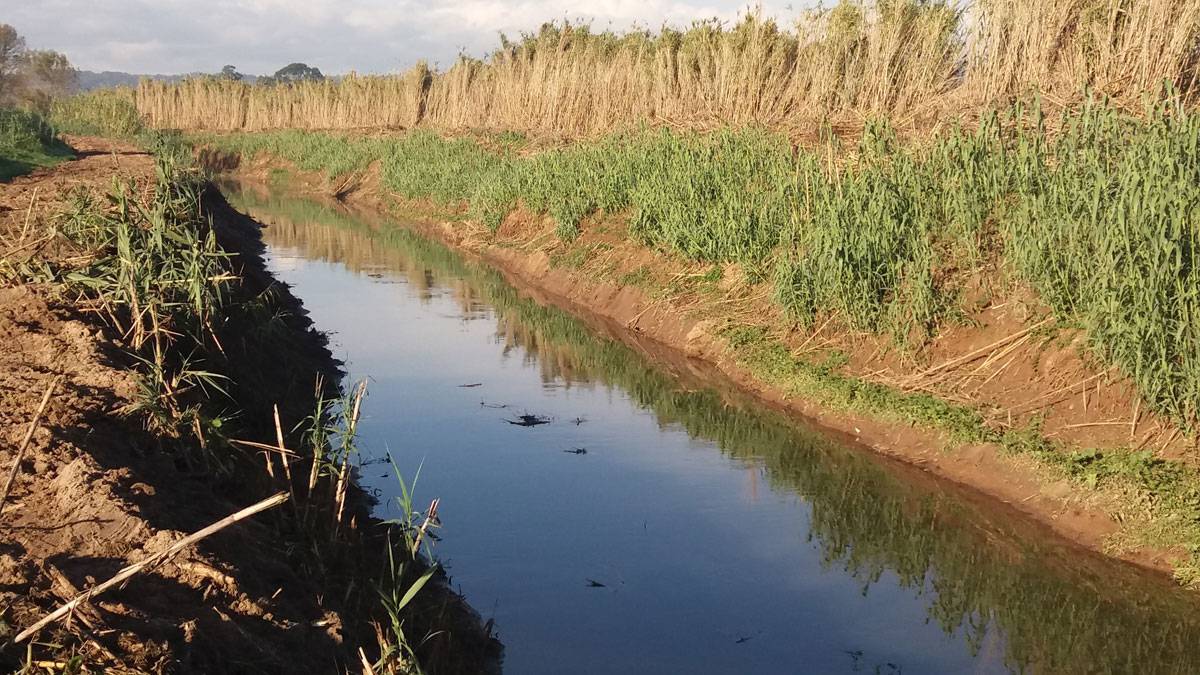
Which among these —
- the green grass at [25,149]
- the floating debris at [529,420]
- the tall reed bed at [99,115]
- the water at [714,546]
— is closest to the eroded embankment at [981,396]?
the water at [714,546]

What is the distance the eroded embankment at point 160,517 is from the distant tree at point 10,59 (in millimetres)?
49560

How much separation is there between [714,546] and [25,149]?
51.9ft

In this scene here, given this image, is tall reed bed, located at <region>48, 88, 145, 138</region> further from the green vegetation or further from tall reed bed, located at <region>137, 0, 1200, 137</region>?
the green vegetation

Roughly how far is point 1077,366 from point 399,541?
4871mm

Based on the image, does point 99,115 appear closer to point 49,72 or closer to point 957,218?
point 49,72

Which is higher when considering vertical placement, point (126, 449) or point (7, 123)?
point (7, 123)

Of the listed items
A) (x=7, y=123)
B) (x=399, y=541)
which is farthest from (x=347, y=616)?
(x=7, y=123)

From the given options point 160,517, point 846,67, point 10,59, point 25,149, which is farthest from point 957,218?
point 10,59

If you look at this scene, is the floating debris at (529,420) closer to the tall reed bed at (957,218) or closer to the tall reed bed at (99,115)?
the tall reed bed at (957,218)

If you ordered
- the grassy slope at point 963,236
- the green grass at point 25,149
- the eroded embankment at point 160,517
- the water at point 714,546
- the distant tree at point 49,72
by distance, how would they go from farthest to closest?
1. the distant tree at point 49,72
2. the green grass at point 25,149
3. the grassy slope at point 963,236
4. the water at point 714,546
5. the eroded embankment at point 160,517

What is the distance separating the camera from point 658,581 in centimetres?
627

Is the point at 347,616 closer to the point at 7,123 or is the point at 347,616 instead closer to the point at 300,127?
the point at 7,123

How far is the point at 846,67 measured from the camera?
45.1 ft

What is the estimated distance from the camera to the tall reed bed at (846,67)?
1010 centimetres
